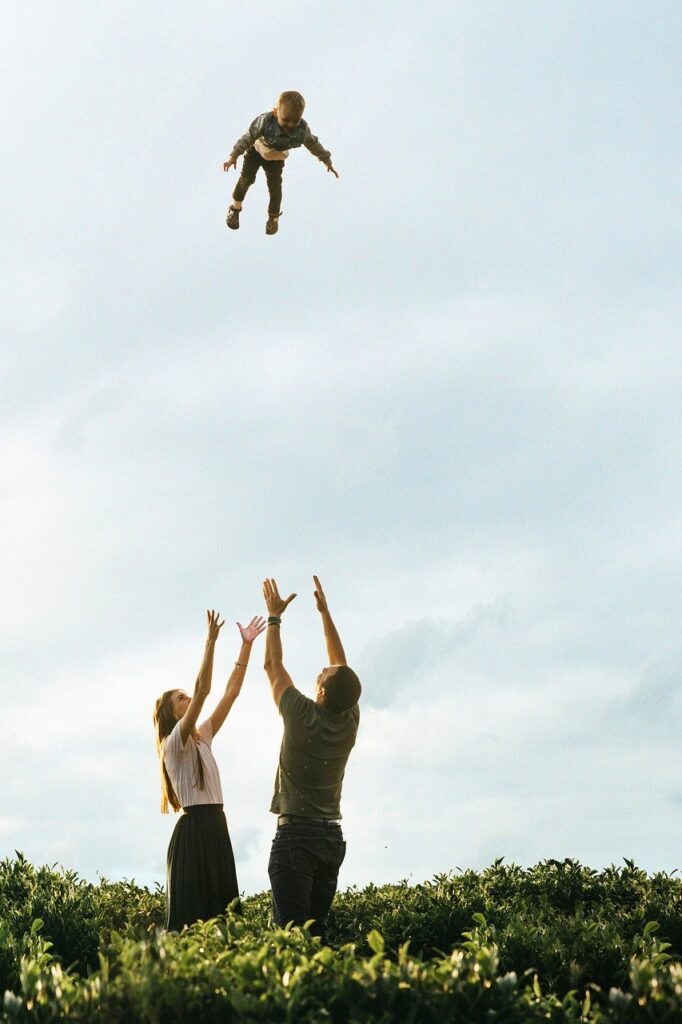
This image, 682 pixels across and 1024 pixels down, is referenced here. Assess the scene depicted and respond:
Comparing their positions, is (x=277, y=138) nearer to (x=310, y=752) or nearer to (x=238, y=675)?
(x=238, y=675)

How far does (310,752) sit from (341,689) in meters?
0.63

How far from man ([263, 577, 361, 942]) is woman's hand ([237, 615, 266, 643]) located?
1163 mm

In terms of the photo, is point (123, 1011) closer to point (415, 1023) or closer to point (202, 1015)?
point (202, 1015)

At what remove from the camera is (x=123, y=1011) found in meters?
5.45

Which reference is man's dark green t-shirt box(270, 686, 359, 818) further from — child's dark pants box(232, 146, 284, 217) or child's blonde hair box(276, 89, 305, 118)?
child's dark pants box(232, 146, 284, 217)

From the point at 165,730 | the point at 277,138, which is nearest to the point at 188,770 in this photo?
the point at 165,730

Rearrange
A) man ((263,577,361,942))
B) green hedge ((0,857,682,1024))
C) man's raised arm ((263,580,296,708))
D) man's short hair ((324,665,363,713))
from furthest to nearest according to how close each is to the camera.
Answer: man's raised arm ((263,580,296,708))
man ((263,577,361,942))
man's short hair ((324,665,363,713))
green hedge ((0,857,682,1024))

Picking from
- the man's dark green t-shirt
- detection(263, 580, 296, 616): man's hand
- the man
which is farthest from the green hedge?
detection(263, 580, 296, 616): man's hand

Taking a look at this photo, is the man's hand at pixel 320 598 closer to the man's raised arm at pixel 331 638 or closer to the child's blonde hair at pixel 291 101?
the man's raised arm at pixel 331 638

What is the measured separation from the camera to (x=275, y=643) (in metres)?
9.13

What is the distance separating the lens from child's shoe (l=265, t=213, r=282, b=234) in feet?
43.2

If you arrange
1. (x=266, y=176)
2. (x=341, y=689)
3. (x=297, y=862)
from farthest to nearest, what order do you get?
(x=266, y=176) → (x=297, y=862) → (x=341, y=689)

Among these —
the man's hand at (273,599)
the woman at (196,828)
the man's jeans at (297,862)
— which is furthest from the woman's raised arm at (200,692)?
the man's jeans at (297,862)

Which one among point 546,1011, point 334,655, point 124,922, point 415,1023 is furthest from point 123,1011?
point 124,922
